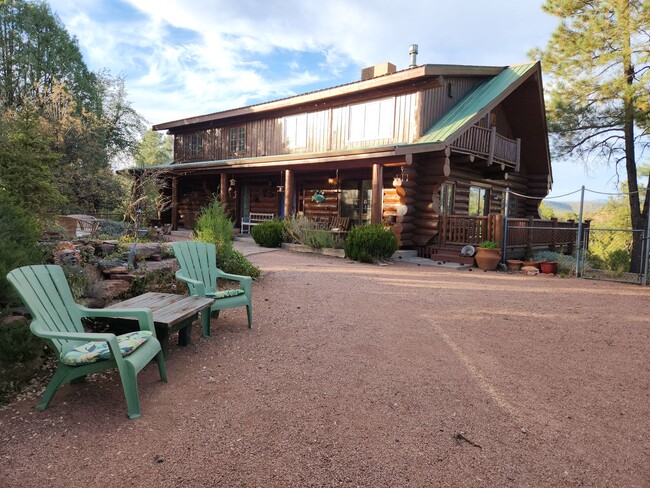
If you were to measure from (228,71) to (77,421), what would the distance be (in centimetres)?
1334

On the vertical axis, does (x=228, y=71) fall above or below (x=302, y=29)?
below

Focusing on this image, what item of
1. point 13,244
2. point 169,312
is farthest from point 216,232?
point 169,312

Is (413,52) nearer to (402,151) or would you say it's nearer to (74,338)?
(402,151)

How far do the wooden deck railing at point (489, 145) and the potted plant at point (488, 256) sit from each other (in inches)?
117

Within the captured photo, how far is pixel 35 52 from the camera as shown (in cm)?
2400

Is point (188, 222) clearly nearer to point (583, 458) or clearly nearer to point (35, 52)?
point (35, 52)

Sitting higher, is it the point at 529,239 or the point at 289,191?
the point at 289,191

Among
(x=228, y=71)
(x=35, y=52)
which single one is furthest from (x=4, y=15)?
(x=228, y=71)

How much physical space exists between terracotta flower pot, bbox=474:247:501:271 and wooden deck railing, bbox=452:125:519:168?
311 cm

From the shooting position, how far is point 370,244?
1054 centimetres

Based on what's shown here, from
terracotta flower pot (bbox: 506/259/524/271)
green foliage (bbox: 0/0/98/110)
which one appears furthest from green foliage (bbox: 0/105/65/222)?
green foliage (bbox: 0/0/98/110)

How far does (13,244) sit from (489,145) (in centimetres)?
1257

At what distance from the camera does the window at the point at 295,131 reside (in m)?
15.7

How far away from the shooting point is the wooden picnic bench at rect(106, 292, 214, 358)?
136 inches
